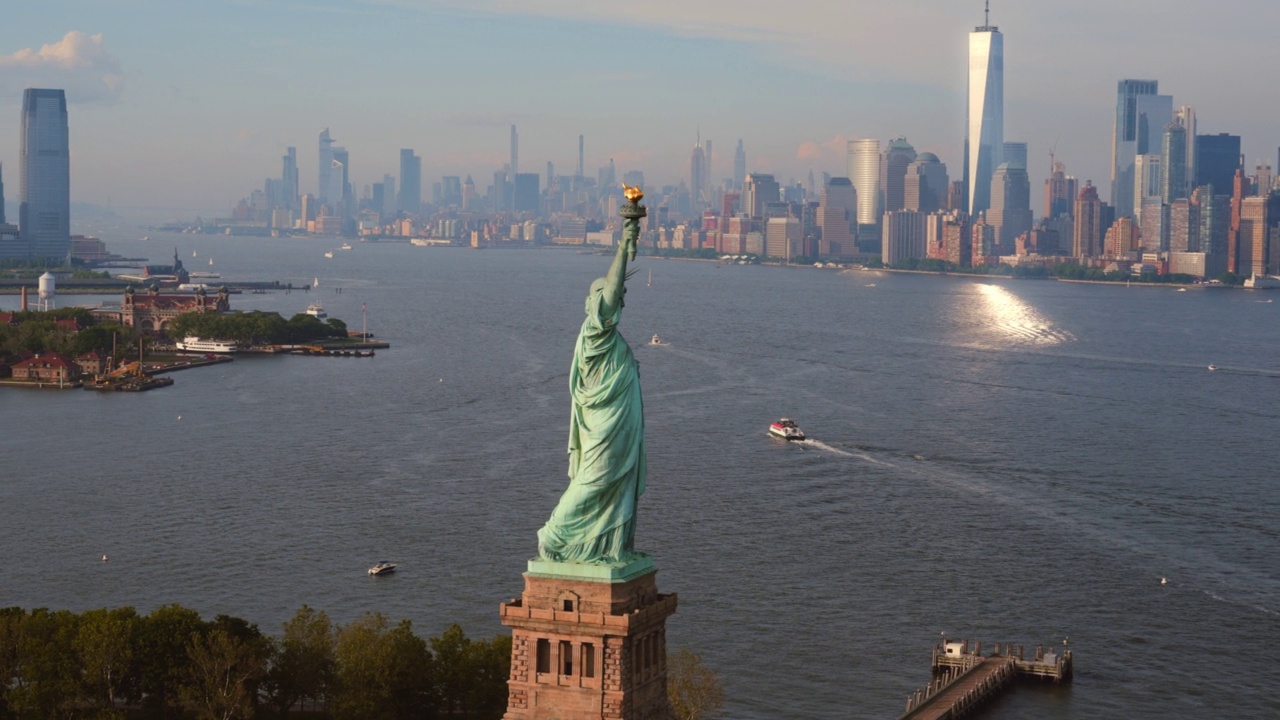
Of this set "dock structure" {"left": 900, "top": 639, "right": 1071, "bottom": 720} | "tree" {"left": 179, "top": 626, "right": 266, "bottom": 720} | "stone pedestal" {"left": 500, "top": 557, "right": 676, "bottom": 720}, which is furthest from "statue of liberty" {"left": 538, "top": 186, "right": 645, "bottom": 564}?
"dock structure" {"left": 900, "top": 639, "right": 1071, "bottom": 720}

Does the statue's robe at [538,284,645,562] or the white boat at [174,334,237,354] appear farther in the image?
the white boat at [174,334,237,354]

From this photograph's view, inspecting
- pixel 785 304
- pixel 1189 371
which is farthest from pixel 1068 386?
pixel 785 304

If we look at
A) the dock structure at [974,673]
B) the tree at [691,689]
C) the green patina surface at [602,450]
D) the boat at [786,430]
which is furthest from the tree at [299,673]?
the boat at [786,430]

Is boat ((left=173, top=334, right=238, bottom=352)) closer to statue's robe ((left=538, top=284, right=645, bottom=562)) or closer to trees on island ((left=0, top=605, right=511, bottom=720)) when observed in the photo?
trees on island ((left=0, top=605, right=511, bottom=720))

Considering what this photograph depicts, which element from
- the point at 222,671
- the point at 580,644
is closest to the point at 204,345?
the point at 222,671

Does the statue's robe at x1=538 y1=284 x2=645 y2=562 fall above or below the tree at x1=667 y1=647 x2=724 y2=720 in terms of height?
above

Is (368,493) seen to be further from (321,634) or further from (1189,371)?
(1189,371)

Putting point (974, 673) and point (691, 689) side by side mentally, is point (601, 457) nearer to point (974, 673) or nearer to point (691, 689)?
point (691, 689)

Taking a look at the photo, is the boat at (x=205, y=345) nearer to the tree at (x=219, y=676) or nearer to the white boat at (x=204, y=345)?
the white boat at (x=204, y=345)
